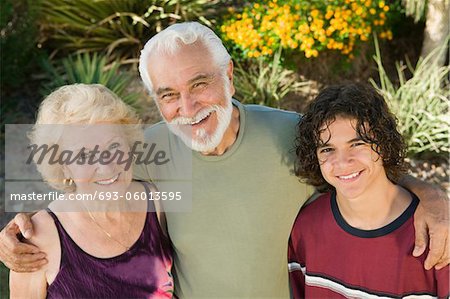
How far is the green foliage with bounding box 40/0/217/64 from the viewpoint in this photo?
6285mm

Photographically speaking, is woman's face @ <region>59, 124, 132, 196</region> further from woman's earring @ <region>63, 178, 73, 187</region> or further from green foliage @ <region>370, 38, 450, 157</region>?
green foliage @ <region>370, 38, 450, 157</region>

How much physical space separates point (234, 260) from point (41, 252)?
79 cm

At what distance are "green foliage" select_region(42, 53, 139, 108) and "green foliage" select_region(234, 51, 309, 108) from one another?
41.5 inches

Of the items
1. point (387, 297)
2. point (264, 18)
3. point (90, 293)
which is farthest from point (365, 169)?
point (264, 18)

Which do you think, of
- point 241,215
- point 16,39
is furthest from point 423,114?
point 16,39

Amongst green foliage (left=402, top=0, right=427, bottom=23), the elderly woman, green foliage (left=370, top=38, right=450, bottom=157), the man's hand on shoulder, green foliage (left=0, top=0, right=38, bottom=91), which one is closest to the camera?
the man's hand on shoulder

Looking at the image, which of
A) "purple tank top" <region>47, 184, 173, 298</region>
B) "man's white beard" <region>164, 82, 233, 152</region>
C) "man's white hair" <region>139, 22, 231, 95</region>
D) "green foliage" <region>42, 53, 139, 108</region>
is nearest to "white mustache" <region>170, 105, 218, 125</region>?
"man's white beard" <region>164, 82, 233, 152</region>

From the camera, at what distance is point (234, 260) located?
245 centimetres

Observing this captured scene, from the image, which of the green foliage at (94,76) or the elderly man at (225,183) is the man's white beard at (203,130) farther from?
the green foliage at (94,76)

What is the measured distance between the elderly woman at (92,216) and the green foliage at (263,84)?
10.8 feet

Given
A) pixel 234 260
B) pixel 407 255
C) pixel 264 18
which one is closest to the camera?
pixel 407 255

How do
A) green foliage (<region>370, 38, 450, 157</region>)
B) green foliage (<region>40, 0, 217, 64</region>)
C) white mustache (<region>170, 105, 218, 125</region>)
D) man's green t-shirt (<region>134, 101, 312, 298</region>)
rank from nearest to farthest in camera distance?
white mustache (<region>170, 105, 218, 125</region>), man's green t-shirt (<region>134, 101, 312, 298</region>), green foliage (<region>370, 38, 450, 157</region>), green foliage (<region>40, 0, 217, 64</region>)

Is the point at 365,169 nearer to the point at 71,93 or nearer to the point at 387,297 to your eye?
the point at 387,297

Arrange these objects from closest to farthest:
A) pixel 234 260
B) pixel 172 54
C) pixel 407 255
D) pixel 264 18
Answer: pixel 407 255
pixel 172 54
pixel 234 260
pixel 264 18
